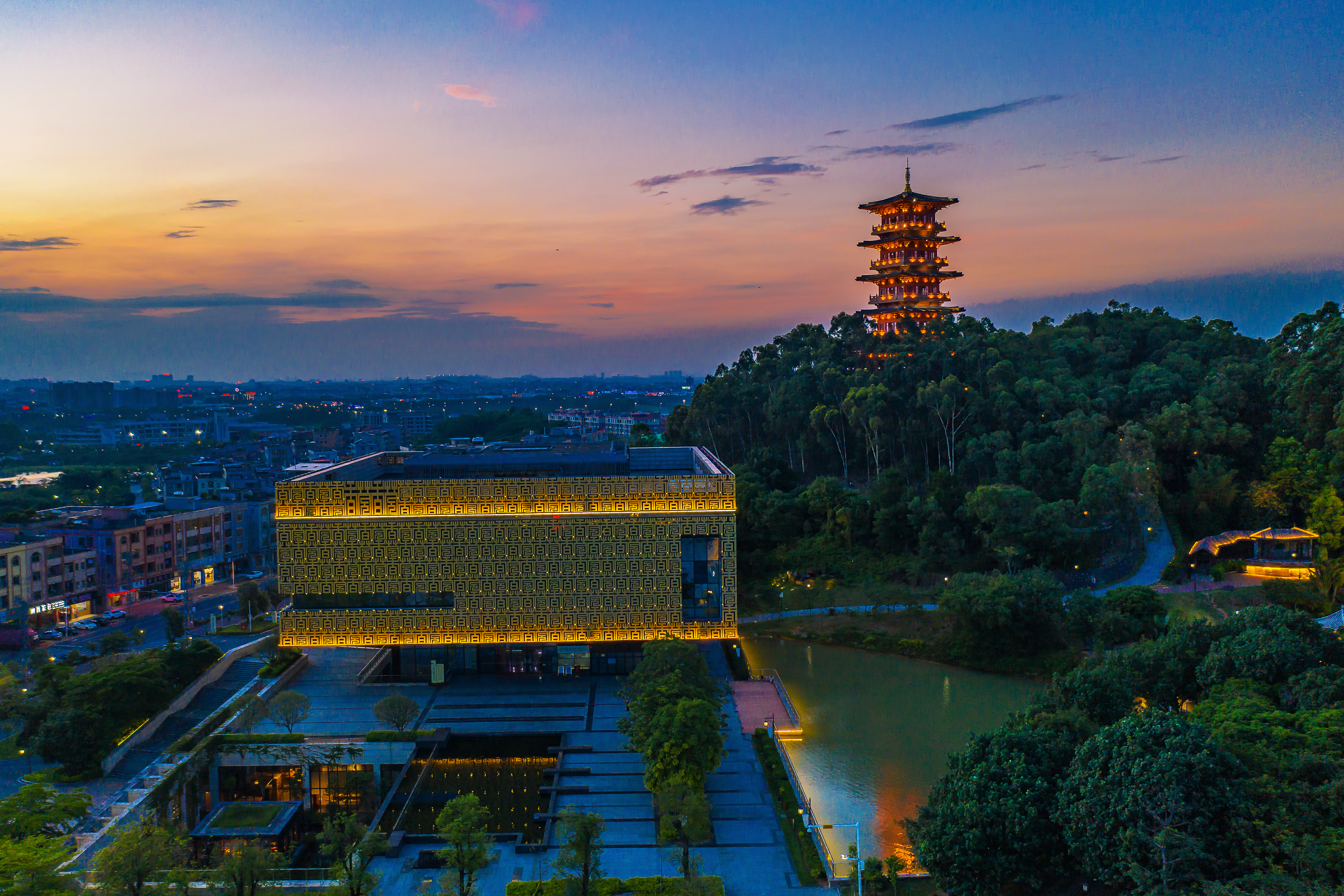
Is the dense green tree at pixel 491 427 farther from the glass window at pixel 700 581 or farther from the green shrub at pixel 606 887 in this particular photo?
the green shrub at pixel 606 887

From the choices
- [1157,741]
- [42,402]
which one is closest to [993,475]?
[1157,741]

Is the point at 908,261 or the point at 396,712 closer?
the point at 396,712

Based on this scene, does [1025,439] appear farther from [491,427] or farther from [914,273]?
[491,427]

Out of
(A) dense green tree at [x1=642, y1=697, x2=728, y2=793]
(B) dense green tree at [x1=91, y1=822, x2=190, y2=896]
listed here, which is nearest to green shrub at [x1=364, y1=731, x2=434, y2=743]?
(A) dense green tree at [x1=642, y1=697, x2=728, y2=793]

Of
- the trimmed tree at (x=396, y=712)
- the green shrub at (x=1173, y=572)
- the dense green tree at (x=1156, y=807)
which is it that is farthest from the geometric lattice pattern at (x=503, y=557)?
the green shrub at (x=1173, y=572)

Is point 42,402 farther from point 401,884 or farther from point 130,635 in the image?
point 401,884

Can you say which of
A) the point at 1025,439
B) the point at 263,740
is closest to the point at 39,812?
the point at 263,740

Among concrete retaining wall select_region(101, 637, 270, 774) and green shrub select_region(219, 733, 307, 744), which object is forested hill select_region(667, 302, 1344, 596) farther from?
green shrub select_region(219, 733, 307, 744)
